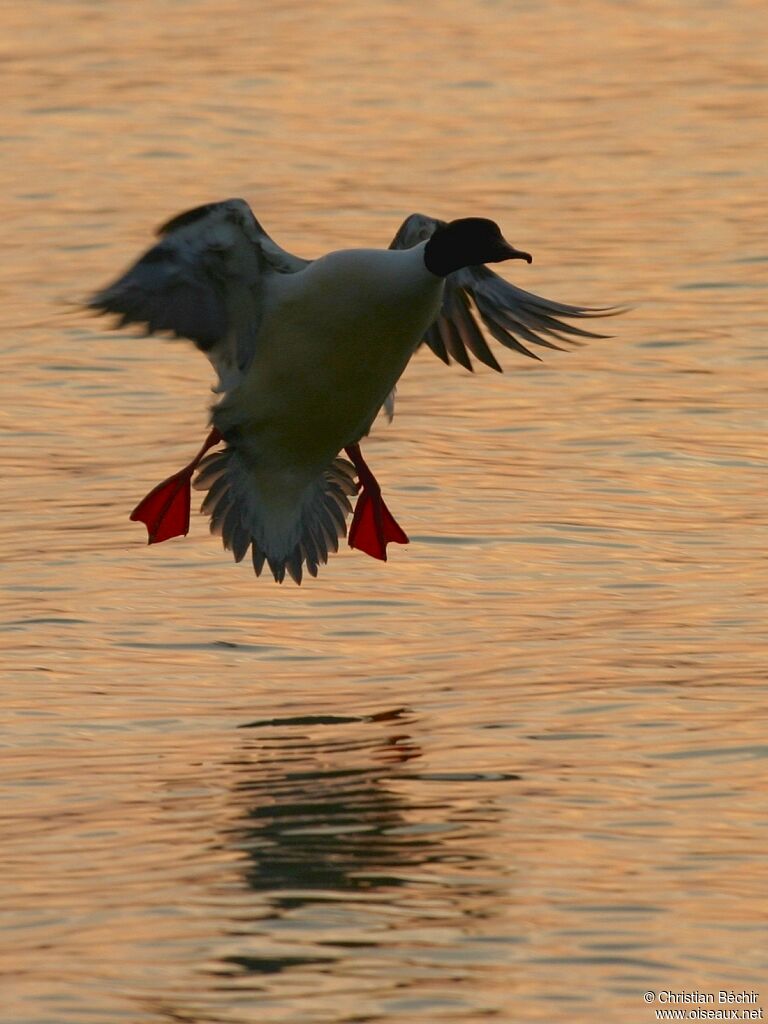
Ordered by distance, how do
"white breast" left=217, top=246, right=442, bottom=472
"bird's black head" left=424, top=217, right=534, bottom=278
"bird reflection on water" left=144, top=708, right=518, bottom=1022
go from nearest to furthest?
"bird reflection on water" left=144, top=708, right=518, bottom=1022
"bird's black head" left=424, top=217, right=534, bottom=278
"white breast" left=217, top=246, right=442, bottom=472

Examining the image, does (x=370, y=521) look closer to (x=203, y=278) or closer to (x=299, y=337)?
(x=299, y=337)

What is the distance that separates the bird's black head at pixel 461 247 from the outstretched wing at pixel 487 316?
2.85ft

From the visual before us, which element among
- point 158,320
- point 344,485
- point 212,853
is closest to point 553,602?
point 344,485

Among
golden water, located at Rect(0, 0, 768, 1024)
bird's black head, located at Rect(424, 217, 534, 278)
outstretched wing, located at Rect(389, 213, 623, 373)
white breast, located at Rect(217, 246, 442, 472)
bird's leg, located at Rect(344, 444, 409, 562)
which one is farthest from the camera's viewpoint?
outstretched wing, located at Rect(389, 213, 623, 373)

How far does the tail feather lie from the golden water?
0.49ft

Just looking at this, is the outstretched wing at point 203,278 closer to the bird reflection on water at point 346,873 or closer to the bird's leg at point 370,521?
the bird's leg at point 370,521

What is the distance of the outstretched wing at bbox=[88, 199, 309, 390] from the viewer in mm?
9219

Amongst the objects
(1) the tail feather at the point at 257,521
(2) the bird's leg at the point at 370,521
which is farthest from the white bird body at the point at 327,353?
(2) the bird's leg at the point at 370,521

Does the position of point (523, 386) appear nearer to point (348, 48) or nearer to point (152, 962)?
point (152, 962)

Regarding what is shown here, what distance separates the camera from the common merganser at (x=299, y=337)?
9297mm

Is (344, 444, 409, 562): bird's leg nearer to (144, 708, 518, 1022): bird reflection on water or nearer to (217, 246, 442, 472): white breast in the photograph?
(217, 246, 442, 472): white breast

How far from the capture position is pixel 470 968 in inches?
259

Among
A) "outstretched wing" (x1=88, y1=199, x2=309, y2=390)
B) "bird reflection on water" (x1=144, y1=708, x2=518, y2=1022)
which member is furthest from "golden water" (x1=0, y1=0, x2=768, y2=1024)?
"outstretched wing" (x1=88, y1=199, x2=309, y2=390)

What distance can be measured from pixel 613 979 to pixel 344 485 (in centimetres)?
431
